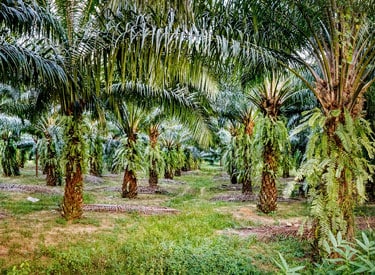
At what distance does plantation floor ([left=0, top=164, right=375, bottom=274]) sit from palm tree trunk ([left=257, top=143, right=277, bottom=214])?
1.02 ft

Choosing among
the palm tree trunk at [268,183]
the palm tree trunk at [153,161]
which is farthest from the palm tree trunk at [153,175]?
the palm tree trunk at [268,183]

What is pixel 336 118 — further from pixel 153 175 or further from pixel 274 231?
pixel 153 175

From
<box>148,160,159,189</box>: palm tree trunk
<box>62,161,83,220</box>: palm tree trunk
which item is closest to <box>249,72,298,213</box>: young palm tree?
<box>62,161,83,220</box>: palm tree trunk

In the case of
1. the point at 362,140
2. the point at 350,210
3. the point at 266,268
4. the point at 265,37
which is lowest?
the point at 266,268

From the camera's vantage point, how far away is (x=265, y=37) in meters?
5.75

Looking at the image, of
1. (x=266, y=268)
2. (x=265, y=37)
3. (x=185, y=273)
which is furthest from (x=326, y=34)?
(x=185, y=273)

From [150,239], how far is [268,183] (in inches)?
184

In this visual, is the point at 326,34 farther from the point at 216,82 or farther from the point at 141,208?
the point at 141,208

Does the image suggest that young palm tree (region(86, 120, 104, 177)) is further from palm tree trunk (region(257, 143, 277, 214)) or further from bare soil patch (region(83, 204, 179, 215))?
palm tree trunk (region(257, 143, 277, 214))

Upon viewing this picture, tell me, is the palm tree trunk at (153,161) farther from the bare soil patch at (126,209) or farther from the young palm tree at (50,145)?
the bare soil patch at (126,209)

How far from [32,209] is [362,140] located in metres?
8.79

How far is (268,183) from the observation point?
10422mm

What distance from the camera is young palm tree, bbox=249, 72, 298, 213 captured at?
999 cm

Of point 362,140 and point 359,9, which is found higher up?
point 359,9
